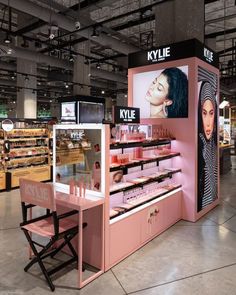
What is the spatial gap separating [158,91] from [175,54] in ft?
2.42

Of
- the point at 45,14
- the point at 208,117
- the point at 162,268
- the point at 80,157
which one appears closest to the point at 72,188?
the point at 80,157

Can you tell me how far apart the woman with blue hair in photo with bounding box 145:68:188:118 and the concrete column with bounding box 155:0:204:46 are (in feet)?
2.90

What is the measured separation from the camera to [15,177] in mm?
7781

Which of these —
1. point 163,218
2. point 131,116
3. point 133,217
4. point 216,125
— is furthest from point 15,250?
point 216,125

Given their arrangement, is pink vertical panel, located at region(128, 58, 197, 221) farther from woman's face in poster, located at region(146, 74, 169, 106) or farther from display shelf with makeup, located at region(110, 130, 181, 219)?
woman's face in poster, located at region(146, 74, 169, 106)

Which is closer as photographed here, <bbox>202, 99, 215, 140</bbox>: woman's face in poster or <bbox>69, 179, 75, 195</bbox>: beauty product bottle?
<bbox>69, 179, 75, 195</bbox>: beauty product bottle

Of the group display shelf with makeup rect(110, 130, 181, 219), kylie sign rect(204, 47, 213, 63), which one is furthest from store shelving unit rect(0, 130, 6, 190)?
kylie sign rect(204, 47, 213, 63)

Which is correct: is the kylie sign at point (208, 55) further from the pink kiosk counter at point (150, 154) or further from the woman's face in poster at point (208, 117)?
the woman's face in poster at point (208, 117)

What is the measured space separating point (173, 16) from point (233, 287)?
4928 mm

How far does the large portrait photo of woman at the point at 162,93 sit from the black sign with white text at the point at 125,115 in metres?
1.00

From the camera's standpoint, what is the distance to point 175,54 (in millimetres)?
4977

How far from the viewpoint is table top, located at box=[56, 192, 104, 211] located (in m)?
2.95

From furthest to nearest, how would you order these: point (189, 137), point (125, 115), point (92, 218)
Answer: point (189, 137) < point (125, 115) < point (92, 218)

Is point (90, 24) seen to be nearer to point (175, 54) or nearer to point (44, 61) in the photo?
point (175, 54)
